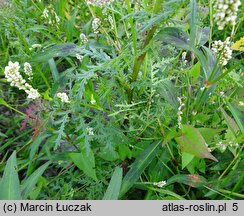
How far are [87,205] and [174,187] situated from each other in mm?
548

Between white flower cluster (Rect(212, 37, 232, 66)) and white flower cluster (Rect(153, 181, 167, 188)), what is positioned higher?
white flower cluster (Rect(212, 37, 232, 66))

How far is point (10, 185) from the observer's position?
59.6 inches

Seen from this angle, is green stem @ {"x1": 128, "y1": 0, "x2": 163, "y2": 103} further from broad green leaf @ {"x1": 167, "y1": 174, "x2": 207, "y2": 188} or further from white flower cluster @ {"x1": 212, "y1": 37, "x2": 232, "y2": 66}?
broad green leaf @ {"x1": 167, "y1": 174, "x2": 207, "y2": 188}

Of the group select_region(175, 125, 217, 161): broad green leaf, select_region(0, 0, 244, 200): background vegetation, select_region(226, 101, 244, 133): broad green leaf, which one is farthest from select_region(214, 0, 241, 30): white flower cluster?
select_region(226, 101, 244, 133): broad green leaf

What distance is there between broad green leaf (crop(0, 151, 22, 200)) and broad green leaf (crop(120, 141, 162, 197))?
535mm

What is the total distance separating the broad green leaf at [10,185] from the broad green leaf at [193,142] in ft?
2.42

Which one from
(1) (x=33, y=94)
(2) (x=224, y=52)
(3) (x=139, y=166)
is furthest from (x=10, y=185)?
(2) (x=224, y=52)

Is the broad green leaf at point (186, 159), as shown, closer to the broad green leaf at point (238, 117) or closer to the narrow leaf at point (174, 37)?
the broad green leaf at point (238, 117)

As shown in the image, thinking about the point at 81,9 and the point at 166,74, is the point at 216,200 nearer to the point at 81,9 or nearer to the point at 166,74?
the point at 166,74

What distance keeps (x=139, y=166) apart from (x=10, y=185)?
0.63 meters

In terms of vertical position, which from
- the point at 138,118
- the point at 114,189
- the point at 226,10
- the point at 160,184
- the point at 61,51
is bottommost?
the point at 160,184

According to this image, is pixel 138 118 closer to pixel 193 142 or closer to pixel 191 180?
pixel 193 142

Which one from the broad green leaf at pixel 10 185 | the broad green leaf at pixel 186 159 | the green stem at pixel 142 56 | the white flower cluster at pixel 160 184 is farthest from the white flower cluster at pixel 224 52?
the broad green leaf at pixel 10 185

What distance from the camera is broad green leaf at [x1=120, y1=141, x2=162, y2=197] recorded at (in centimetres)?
177
